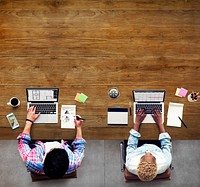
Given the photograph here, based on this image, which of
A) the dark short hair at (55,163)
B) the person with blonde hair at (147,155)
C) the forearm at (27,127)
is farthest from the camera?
the forearm at (27,127)

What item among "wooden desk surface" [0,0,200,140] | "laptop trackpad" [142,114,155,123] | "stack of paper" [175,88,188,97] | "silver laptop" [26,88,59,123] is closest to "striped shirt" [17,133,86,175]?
"wooden desk surface" [0,0,200,140]

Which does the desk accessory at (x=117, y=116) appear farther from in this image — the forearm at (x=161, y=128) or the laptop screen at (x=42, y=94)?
the laptop screen at (x=42, y=94)

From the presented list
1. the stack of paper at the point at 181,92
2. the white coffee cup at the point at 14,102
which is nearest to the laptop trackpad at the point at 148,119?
the stack of paper at the point at 181,92

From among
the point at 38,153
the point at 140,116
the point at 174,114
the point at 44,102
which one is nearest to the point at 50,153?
the point at 38,153

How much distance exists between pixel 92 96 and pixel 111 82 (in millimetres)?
236

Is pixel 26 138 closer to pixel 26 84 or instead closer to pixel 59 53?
pixel 26 84

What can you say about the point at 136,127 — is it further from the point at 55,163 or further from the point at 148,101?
the point at 55,163

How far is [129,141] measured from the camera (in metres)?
3.09

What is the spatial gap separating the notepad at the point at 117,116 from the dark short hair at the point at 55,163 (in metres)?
0.68

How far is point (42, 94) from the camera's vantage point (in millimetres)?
3168

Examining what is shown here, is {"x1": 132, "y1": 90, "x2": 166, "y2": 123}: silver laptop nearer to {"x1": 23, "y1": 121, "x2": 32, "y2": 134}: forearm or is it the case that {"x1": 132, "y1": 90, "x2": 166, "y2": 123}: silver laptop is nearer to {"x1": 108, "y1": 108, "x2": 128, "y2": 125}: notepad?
{"x1": 108, "y1": 108, "x2": 128, "y2": 125}: notepad

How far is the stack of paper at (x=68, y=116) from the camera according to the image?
317cm

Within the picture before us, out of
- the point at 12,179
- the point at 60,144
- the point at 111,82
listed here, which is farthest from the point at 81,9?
the point at 12,179

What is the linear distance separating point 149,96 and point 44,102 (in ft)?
3.39
